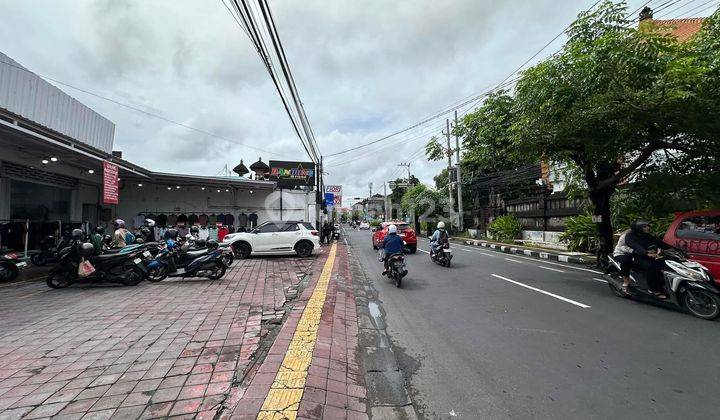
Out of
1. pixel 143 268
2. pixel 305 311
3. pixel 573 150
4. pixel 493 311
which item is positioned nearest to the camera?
pixel 305 311

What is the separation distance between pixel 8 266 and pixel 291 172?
91.7 ft

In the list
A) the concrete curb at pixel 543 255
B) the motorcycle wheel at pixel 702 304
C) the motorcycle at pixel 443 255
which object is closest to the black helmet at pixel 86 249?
the motorcycle at pixel 443 255

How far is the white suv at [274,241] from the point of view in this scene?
508 inches

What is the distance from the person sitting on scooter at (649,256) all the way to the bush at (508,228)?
15.8m

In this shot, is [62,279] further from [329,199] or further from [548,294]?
[329,199]

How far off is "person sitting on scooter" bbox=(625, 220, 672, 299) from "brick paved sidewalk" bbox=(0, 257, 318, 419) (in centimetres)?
632

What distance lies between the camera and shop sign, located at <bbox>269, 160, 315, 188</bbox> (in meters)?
34.2

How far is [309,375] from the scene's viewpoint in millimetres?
2916

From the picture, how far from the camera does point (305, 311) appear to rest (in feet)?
16.1

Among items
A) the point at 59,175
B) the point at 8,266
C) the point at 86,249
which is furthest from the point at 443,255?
the point at 59,175

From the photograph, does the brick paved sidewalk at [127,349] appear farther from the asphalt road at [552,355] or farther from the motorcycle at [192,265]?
the asphalt road at [552,355]

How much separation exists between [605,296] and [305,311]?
19.3 ft

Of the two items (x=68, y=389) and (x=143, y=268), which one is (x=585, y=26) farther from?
(x=143, y=268)

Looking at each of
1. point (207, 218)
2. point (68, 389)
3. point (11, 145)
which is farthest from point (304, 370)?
point (207, 218)
